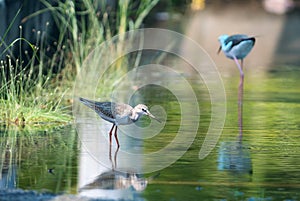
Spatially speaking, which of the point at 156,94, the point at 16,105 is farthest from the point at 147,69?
the point at 16,105

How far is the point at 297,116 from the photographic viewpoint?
12117mm

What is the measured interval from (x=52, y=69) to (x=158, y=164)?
5.32 meters

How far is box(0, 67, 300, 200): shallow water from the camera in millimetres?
7492

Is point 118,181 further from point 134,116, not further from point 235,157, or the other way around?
point 235,157

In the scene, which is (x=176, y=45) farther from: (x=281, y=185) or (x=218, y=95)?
(x=281, y=185)

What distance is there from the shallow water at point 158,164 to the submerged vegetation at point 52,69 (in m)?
0.42

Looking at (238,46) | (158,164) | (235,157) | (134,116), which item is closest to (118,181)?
(158,164)

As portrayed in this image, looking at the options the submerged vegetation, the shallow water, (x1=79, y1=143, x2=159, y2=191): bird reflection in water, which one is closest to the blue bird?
the submerged vegetation

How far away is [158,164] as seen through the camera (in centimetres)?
866

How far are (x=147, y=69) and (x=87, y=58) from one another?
2852mm

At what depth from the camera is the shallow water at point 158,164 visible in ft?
24.6

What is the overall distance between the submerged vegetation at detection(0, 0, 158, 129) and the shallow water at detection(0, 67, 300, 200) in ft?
1.37

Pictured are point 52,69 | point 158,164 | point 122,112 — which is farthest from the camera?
point 52,69

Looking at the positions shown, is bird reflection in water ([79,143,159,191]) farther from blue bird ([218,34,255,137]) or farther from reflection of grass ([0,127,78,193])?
blue bird ([218,34,255,137])
